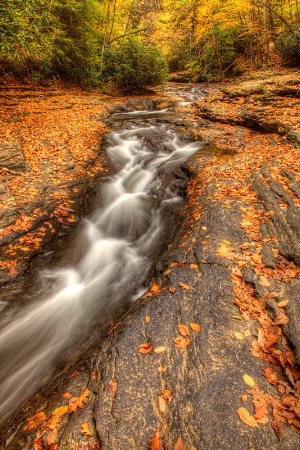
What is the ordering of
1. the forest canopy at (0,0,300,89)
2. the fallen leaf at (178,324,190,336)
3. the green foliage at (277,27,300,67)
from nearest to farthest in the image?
the fallen leaf at (178,324,190,336) < the forest canopy at (0,0,300,89) < the green foliage at (277,27,300,67)

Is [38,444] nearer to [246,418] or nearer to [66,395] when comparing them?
[66,395]

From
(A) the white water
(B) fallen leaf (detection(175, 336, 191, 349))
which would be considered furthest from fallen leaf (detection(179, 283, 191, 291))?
(A) the white water

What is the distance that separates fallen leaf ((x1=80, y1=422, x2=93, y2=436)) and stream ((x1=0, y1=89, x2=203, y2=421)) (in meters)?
1.14

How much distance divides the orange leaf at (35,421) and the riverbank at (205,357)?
1cm

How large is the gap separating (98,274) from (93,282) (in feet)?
0.75

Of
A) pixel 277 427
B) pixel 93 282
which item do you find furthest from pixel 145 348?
pixel 93 282

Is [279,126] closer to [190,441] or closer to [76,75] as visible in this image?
[190,441]

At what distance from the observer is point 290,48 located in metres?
14.9

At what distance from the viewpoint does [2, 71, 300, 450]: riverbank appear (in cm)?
196

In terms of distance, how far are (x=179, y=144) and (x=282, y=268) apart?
752cm

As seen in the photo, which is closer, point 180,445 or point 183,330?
point 180,445

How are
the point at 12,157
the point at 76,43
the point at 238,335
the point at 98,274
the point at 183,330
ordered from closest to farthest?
the point at 238,335 < the point at 183,330 < the point at 98,274 < the point at 12,157 < the point at 76,43

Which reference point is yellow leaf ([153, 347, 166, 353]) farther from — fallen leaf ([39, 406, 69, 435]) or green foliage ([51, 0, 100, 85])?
green foliage ([51, 0, 100, 85])

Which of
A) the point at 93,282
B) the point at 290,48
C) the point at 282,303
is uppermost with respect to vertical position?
the point at 290,48
